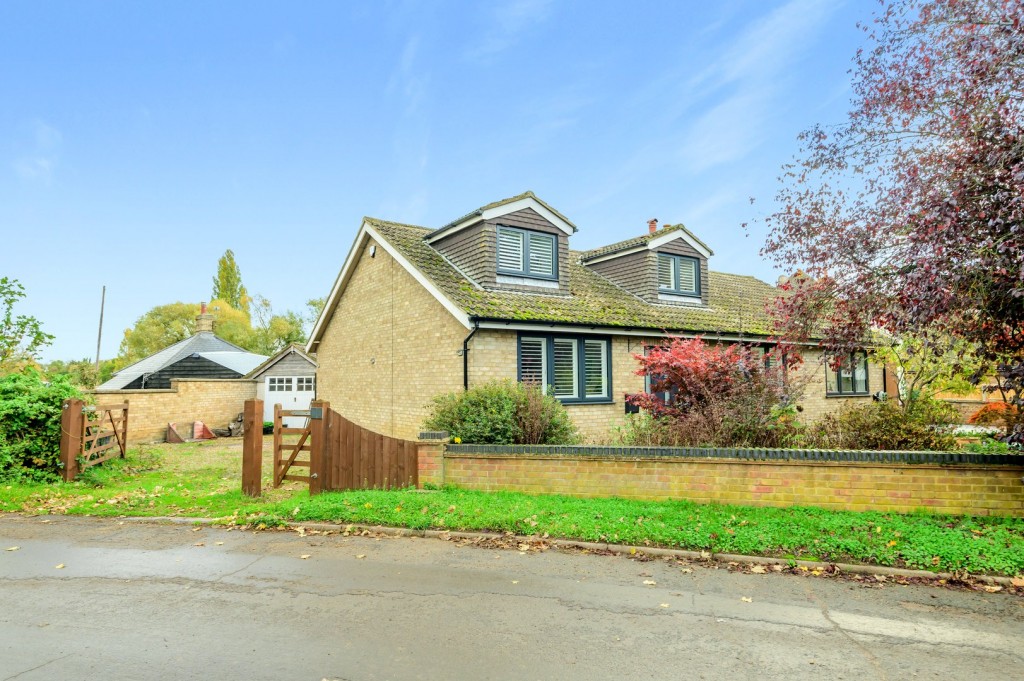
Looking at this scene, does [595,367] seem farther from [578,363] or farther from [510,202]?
[510,202]

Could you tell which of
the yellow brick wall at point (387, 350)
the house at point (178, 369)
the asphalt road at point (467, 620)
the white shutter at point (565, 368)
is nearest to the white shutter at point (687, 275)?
the white shutter at point (565, 368)

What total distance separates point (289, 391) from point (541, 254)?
48.8 feet

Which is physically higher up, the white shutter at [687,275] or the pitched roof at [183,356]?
the white shutter at [687,275]

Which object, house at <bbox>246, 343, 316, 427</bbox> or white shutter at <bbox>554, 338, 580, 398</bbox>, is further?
house at <bbox>246, 343, 316, 427</bbox>

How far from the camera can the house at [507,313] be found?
48.3 ft

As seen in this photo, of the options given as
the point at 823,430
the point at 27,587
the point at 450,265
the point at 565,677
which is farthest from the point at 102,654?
the point at 450,265

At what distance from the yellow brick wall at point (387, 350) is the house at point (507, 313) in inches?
2.0

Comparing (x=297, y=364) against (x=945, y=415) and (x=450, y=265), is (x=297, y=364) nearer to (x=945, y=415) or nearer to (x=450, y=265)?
(x=450, y=265)

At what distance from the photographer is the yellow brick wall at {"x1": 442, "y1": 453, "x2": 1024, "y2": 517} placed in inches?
290

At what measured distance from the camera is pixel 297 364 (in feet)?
85.7

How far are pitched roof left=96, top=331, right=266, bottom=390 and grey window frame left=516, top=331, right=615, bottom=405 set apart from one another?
1991cm

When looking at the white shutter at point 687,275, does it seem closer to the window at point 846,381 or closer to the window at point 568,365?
the window at point 568,365

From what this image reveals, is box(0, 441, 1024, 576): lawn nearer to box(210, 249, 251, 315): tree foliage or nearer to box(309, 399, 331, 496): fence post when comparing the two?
box(309, 399, 331, 496): fence post

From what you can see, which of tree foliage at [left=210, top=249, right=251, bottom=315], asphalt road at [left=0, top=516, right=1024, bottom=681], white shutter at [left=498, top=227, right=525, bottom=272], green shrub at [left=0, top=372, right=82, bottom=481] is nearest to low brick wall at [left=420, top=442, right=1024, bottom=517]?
asphalt road at [left=0, top=516, right=1024, bottom=681]
